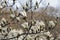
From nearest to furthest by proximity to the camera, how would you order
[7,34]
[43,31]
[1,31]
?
[43,31]
[1,31]
[7,34]

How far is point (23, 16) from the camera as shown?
2.32m

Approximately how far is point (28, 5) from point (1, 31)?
1.38 feet

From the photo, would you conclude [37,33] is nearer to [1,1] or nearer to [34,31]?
[34,31]

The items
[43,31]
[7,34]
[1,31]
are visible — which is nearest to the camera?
[43,31]

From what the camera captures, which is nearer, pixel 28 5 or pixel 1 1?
pixel 28 5

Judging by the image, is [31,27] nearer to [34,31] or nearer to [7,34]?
[34,31]

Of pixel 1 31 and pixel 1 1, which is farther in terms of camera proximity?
pixel 1 1

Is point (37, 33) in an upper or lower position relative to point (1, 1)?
lower

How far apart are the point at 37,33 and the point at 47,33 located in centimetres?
11

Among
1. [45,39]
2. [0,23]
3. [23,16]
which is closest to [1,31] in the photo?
[0,23]

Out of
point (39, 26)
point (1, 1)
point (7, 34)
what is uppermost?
point (1, 1)

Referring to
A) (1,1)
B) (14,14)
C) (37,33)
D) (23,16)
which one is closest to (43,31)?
(37,33)

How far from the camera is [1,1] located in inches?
110

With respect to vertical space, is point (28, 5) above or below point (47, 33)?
above
